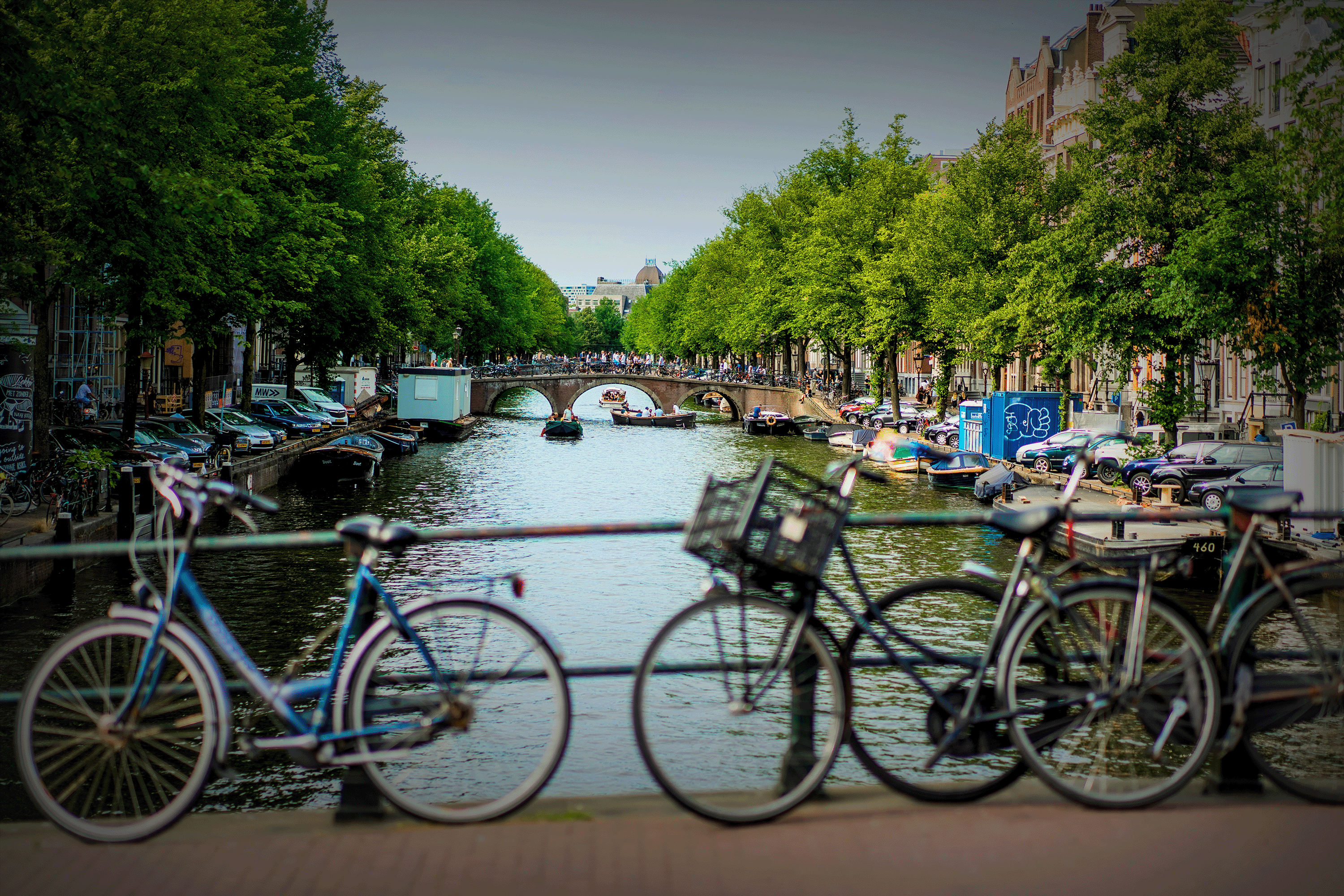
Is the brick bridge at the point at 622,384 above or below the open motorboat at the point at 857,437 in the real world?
above

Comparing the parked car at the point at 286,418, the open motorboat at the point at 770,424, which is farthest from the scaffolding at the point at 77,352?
the open motorboat at the point at 770,424

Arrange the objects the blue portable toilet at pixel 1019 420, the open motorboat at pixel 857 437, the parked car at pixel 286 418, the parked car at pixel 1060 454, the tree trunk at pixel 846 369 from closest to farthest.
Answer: the open motorboat at pixel 857 437 → the parked car at pixel 1060 454 → the blue portable toilet at pixel 1019 420 → the parked car at pixel 286 418 → the tree trunk at pixel 846 369

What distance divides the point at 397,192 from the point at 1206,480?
135 ft

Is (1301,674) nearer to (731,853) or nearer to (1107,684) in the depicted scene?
(1107,684)

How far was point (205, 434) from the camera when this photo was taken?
122ft

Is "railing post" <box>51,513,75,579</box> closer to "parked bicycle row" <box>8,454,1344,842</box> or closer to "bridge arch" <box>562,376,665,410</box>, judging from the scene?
"parked bicycle row" <box>8,454,1344,842</box>

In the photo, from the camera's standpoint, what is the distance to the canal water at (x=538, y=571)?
45.6 feet

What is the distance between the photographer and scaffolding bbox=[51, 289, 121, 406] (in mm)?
41406

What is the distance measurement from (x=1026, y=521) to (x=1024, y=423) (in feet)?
142

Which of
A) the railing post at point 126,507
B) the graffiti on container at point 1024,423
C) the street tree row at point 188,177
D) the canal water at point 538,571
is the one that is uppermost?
the street tree row at point 188,177

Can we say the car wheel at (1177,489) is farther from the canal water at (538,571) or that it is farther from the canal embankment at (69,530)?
the canal embankment at (69,530)

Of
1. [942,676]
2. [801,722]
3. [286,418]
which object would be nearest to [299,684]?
[801,722]

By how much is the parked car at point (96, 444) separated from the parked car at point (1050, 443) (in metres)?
26.6

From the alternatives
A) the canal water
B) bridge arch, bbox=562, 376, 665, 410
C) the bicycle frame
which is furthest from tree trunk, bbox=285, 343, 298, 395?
the bicycle frame
